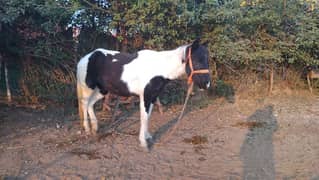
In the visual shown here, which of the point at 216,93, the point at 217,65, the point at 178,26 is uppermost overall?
the point at 178,26

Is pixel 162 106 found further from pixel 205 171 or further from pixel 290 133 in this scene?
pixel 205 171

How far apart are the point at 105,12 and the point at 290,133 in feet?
14.3

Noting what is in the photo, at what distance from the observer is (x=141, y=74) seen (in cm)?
550

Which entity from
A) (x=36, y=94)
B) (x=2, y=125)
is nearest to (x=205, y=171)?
(x=2, y=125)

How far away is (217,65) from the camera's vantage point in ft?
32.0

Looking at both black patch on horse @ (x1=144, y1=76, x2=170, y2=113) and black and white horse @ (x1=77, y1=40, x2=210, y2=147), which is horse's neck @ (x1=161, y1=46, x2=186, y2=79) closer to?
black and white horse @ (x1=77, y1=40, x2=210, y2=147)

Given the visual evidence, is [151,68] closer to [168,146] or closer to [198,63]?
[198,63]

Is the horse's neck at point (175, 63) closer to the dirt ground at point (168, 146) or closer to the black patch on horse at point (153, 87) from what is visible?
the black patch on horse at point (153, 87)

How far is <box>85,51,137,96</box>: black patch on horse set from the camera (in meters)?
5.71

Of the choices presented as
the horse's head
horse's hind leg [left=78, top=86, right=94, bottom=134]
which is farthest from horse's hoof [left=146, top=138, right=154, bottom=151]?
the horse's head

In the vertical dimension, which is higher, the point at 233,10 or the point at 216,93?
the point at 233,10

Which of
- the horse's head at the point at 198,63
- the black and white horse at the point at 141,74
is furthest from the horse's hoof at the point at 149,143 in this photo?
the horse's head at the point at 198,63

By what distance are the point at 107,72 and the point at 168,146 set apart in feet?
4.99

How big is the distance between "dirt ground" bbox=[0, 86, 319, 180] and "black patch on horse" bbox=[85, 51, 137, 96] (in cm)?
80
